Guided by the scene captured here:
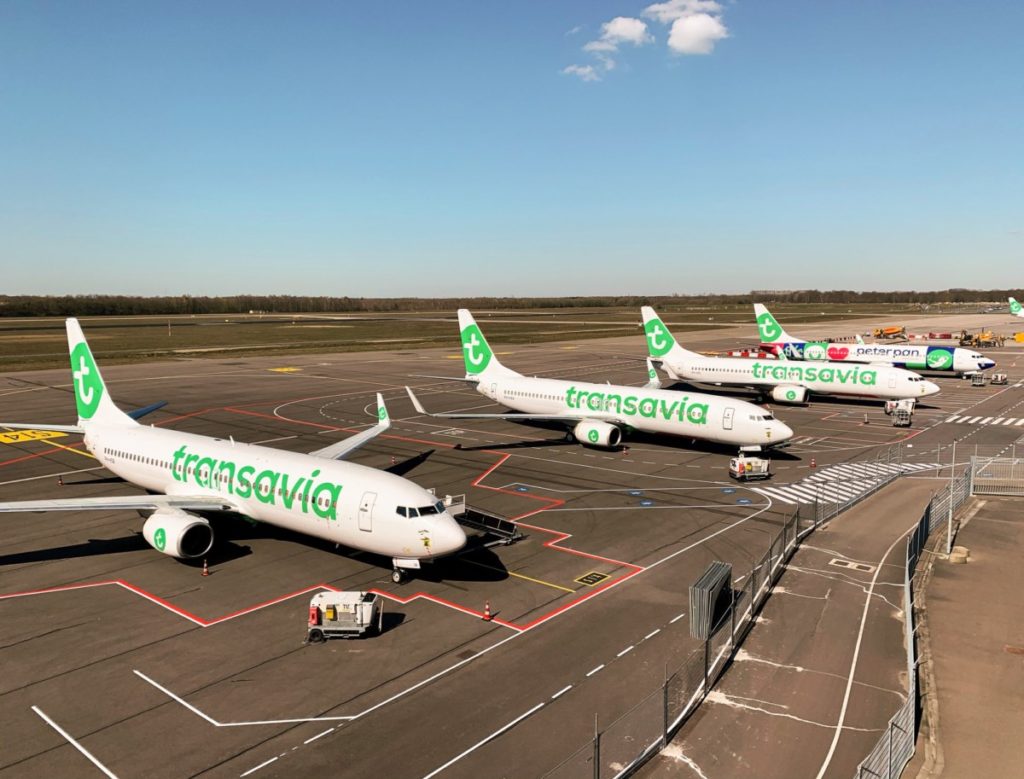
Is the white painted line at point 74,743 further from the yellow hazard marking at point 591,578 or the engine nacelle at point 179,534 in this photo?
the yellow hazard marking at point 591,578

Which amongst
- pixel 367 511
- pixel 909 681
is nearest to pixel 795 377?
pixel 909 681

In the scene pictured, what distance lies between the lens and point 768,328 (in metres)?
115

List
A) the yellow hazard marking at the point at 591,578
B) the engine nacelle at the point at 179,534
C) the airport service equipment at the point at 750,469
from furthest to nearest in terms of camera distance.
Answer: the airport service equipment at the point at 750,469 → the engine nacelle at the point at 179,534 → the yellow hazard marking at the point at 591,578

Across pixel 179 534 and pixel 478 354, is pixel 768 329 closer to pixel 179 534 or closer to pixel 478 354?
pixel 478 354

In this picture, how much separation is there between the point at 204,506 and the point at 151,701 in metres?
13.6

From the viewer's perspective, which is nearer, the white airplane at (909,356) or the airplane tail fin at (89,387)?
the airplane tail fin at (89,387)

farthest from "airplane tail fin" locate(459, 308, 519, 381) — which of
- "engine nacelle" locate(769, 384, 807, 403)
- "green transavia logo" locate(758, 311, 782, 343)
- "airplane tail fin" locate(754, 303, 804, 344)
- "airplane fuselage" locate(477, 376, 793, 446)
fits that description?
"green transavia logo" locate(758, 311, 782, 343)

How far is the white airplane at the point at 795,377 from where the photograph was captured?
77625 mm

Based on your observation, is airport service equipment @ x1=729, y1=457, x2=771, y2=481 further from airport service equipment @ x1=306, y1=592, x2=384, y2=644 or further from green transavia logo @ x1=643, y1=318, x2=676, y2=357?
green transavia logo @ x1=643, y1=318, x2=676, y2=357

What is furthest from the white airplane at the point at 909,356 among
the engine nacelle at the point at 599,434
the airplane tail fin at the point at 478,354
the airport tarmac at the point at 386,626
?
the engine nacelle at the point at 599,434

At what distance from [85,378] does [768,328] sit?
103m

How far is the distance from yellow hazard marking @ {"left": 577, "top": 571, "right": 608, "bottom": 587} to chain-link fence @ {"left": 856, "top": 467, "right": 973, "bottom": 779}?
12705mm

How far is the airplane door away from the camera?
2983 cm

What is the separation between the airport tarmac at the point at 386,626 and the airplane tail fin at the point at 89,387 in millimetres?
6193
